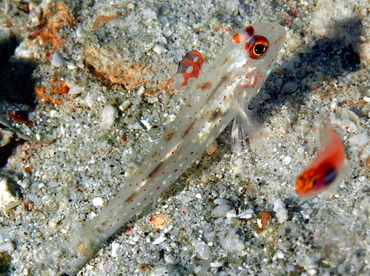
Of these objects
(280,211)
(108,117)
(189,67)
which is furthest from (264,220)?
(108,117)

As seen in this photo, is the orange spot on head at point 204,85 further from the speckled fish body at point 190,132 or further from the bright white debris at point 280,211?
the bright white debris at point 280,211

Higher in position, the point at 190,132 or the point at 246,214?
the point at 190,132

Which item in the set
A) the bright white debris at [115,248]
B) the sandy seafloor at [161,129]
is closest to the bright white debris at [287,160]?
the sandy seafloor at [161,129]

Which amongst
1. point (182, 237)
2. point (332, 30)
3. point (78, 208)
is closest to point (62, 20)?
point (78, 208)

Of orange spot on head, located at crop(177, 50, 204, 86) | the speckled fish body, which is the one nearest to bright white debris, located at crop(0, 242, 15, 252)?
the speckled fish body

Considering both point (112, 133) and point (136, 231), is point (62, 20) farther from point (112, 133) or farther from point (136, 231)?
point (136, 231)

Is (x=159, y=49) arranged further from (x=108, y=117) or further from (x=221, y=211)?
(x=221, y=211)
